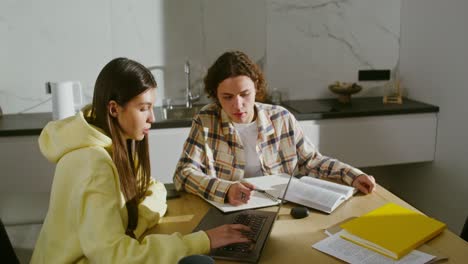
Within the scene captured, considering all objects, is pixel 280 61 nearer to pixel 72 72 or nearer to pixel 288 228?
pixel 72 72

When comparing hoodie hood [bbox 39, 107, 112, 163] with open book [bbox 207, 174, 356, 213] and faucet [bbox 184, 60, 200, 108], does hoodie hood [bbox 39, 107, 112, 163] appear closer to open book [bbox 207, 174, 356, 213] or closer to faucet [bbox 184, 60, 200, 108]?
open book [bbox 207, 174, 356, 213]

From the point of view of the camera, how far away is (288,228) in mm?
1459

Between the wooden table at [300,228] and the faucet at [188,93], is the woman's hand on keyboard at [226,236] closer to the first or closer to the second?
the wooden table at [300,228]

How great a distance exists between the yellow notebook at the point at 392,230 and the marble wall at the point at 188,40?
1.70 metres

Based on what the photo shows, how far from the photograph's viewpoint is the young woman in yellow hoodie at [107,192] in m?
1.17

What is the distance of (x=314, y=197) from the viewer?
1622 millimetres

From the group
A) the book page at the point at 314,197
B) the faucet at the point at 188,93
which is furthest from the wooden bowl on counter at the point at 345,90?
the book page at the point at 314,197

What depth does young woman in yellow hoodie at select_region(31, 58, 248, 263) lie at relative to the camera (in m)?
1.17

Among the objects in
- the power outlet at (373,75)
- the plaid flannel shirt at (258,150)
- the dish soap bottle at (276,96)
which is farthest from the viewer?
the power outlet at (373,75)

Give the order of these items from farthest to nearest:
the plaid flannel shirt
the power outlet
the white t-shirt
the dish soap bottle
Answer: the power outlet, the dish soap bottle, the white t-shirt, the plaid flannel shirt

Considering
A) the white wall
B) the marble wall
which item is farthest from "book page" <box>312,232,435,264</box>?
the marble wall

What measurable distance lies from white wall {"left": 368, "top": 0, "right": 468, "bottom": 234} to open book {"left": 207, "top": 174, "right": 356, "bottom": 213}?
4.25 ft

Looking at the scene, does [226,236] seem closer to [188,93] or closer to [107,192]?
[107,192]

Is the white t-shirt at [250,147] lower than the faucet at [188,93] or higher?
lower
